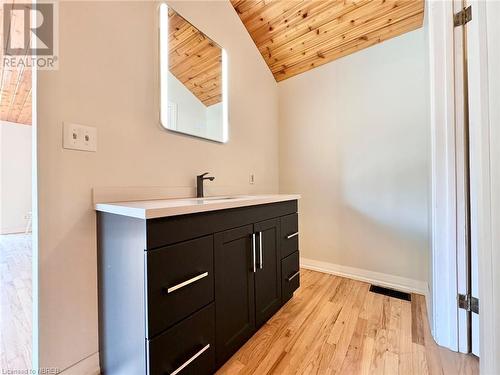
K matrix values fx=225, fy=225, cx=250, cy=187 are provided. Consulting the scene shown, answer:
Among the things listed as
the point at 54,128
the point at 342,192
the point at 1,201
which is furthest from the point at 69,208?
the point at 1,201

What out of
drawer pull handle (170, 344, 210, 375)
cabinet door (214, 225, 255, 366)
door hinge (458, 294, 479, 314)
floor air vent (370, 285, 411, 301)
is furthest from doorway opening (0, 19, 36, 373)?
floor air vent (370, 285, 411, 301)

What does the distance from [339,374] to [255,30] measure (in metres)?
2.79

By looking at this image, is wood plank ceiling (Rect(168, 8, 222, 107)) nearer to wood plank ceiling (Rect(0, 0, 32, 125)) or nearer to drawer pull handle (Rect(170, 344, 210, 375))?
wood plank ceiling (Rect(0, 0, 32, 125))

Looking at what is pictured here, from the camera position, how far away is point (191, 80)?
5.56 feet

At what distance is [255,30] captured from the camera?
2.27 metres

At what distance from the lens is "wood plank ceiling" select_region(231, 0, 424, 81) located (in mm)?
1887

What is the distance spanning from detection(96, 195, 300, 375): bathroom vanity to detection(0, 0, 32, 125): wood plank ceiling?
1511mm

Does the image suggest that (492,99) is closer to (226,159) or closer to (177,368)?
Result: (177,368)

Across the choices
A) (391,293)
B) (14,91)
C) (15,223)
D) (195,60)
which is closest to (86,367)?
(195,60)

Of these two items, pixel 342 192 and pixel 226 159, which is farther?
pixel 342 192

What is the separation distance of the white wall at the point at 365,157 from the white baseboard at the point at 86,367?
6.70 ft

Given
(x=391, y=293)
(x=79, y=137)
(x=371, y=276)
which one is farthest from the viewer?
(x=371, y=276)

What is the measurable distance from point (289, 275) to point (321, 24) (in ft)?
7.29

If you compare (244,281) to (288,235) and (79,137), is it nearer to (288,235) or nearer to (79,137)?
(288,235)
